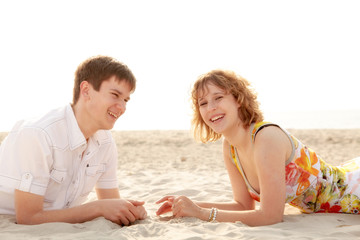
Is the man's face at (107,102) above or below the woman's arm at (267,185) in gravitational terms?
above

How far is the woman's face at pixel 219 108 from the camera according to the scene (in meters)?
3.14

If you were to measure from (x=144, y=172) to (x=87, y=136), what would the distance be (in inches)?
137

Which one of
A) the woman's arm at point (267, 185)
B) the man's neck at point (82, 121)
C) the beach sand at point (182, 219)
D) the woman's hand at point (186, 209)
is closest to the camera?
the beach sand at point (182, 219)

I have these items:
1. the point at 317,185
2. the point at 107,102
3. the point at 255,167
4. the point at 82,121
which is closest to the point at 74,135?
the point at 82,121

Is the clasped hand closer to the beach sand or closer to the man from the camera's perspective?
the beach sand

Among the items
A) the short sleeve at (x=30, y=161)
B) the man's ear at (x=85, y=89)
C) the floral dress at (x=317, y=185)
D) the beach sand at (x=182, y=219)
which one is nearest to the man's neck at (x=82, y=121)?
the man's ear at (x=85, y=89)

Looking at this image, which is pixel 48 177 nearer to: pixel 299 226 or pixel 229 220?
pixel 229 220

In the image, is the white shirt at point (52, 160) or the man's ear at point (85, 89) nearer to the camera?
the white shirt at point (52, 160)

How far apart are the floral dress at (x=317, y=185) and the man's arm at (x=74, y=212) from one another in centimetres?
109

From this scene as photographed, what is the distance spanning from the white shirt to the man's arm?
10 centimetres

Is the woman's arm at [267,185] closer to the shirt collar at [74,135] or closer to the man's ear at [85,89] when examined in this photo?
the shirt collar at [74,135]

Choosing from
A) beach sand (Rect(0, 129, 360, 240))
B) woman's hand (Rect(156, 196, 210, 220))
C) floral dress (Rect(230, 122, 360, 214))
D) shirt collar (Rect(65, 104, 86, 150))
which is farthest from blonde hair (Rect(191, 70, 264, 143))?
shirt collar (Rect(65, 104, 86, 150))

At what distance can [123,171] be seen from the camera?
698 centimetres

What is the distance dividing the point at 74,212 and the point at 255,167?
61.3 inches
